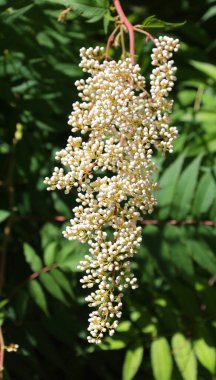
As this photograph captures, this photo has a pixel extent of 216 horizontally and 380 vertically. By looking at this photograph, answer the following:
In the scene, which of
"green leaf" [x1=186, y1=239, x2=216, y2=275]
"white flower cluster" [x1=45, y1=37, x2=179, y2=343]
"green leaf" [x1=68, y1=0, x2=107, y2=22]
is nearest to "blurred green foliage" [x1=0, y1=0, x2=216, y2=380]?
"green leaf" [x1=186, y1=239, x2=216, y2=275]

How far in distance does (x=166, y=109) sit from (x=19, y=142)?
5.23 ft

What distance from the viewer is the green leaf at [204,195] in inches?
126

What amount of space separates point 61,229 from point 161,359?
0.94 meters

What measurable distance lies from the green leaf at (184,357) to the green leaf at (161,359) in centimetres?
4

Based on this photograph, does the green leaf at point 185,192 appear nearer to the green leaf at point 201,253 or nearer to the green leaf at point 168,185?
the green leaf at point 168,185

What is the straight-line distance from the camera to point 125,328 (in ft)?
→ 11.0

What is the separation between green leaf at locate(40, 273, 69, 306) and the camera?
10.1ft

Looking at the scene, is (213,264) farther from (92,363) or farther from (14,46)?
(14,46)

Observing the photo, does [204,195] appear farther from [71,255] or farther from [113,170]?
[113,170]

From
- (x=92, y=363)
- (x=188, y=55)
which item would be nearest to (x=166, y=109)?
(x=188, y=55)

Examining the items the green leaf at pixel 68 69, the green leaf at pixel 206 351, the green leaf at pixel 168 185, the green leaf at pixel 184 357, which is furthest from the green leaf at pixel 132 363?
the green leaf at pixel 68 69

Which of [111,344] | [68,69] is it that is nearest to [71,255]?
[111,344]

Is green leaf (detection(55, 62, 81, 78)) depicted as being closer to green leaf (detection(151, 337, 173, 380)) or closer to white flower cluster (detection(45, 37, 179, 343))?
white flower cluster (detection(45, 37, 179, 343))

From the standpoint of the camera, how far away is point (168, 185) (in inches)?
129
